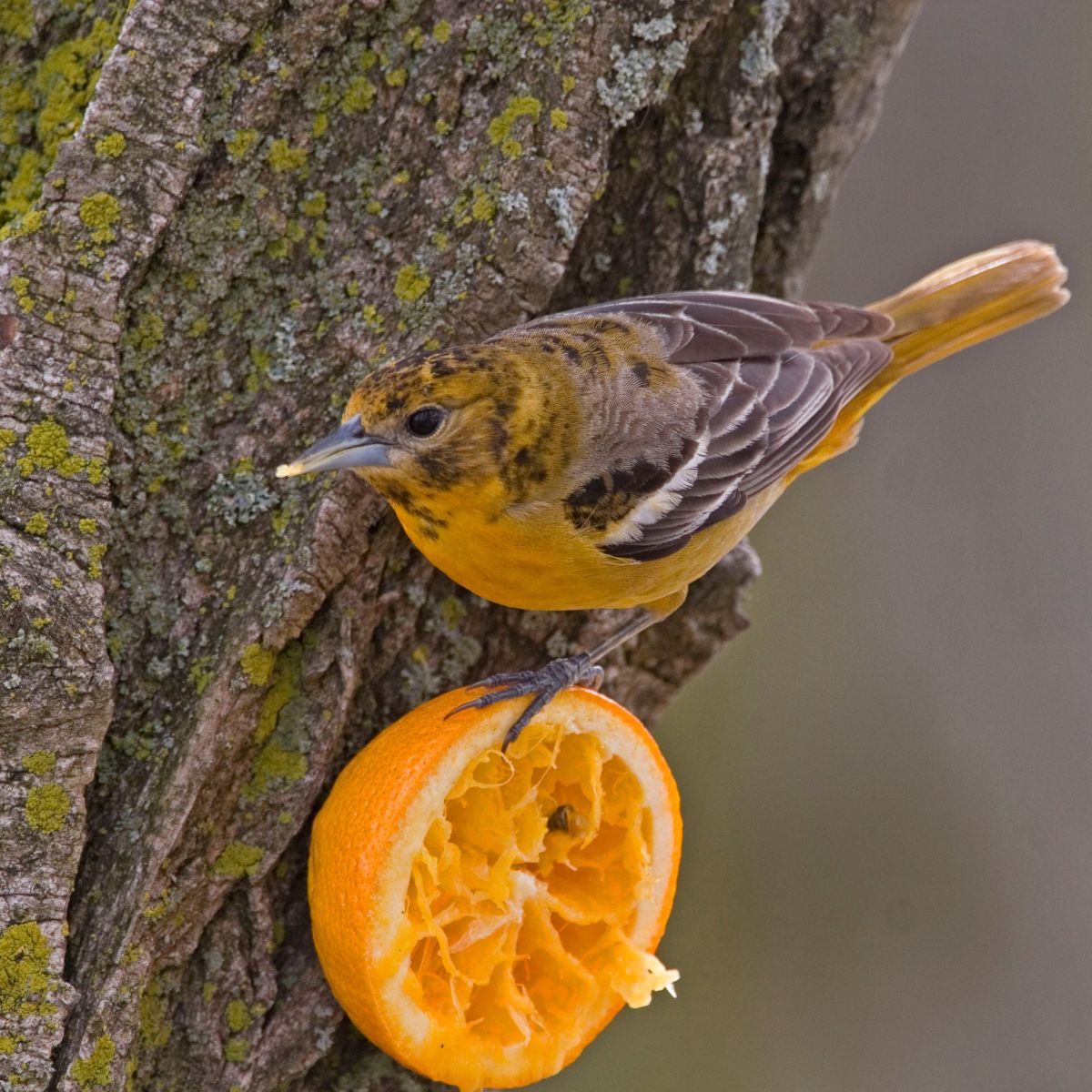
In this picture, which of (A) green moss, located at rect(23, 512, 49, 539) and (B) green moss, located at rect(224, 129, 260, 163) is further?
(B) green moss, located at rect(224, 129, 260, 163)

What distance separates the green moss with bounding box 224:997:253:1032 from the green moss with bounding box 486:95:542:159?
2.01m

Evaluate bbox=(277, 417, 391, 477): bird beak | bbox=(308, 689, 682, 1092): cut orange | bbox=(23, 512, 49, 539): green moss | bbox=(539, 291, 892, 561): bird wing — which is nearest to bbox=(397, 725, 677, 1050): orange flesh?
bbox=(308, 689, 682, 1092): cut orange

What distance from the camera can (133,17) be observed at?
9.33ft

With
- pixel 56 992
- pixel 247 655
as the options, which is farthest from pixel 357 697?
pixel 56 992

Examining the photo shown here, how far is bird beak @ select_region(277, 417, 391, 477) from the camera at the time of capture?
281 cm

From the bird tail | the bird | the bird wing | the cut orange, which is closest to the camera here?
the cut orange

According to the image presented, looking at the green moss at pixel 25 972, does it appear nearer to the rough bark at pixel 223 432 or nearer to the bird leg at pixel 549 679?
the rough bark at pixel 223 432

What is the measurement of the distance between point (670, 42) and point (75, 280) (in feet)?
4.99

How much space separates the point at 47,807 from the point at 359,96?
171 centimetres

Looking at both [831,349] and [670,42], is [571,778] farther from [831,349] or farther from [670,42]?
[670,42]

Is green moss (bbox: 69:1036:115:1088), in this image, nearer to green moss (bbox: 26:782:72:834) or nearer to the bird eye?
green moss (bbox: 26:782:72:834)

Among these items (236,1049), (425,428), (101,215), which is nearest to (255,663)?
(425,428)

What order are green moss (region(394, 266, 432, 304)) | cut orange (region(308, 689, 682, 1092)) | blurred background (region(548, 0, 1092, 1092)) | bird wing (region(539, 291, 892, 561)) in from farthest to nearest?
blurred background (region(548, 0, 1092, 1092)) < bird wing (region(539, 291, 892, 561)) < green moss (region(394, 266, 432, 304)) < cut orange (region(308, 689, 682, 1092))

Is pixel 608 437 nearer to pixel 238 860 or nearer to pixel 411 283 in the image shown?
pixel 411 283
